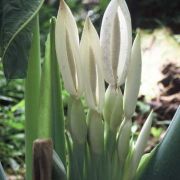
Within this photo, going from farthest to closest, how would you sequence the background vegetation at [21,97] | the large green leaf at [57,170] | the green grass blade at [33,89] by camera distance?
the background vegetation at [21,97], the green grass blade at [33,89], the large green leaf at [57,170]

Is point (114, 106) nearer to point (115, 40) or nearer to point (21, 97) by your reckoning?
point (115, 40)

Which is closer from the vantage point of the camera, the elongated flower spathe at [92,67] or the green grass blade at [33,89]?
the elongated flower spathe at [92,67]

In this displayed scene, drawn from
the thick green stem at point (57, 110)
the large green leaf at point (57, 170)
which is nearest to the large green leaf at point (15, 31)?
the thick green stem at point (57, 110)

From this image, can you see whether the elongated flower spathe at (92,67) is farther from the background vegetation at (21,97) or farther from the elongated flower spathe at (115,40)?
the background vegetation at (21,97)

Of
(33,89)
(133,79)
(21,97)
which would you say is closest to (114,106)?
(133,79)

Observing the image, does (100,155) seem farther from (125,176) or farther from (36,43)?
(36,43)

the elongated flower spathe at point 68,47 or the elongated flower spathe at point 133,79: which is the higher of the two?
the elongated flower spathe at point 68,47
